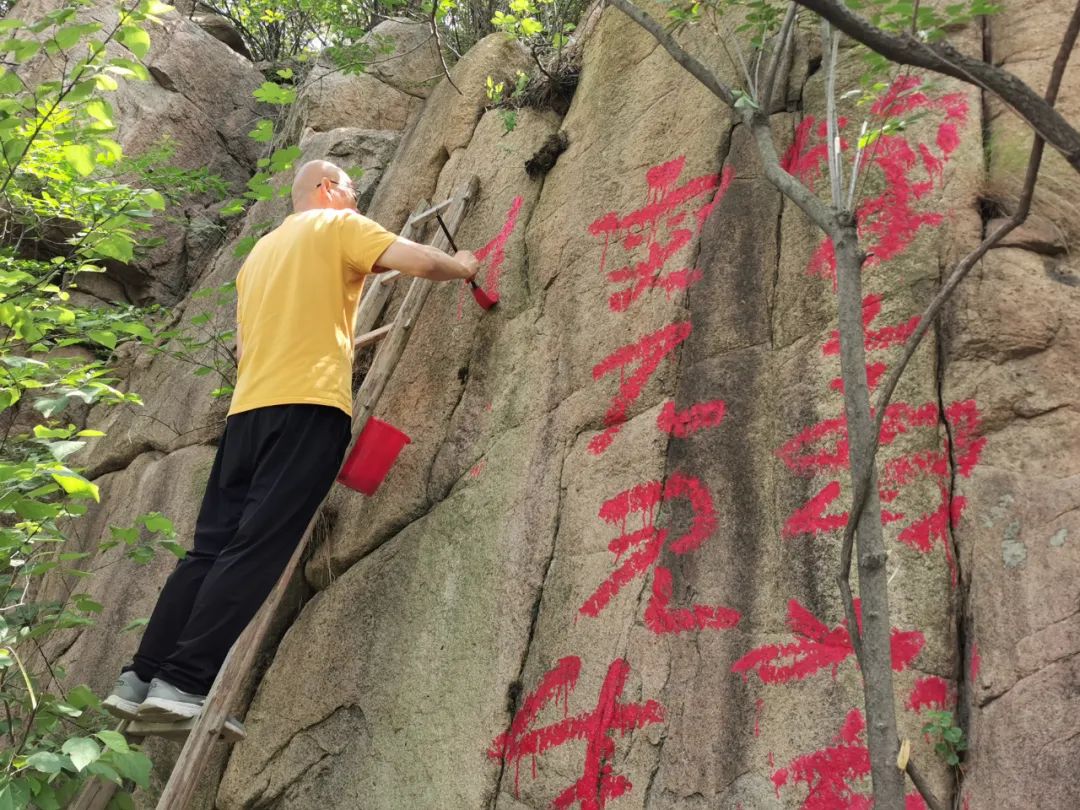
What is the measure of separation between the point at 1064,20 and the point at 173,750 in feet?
16.3

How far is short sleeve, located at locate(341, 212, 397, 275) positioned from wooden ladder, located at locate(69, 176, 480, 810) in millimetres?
735

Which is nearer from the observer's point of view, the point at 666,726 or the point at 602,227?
the point at 666,726

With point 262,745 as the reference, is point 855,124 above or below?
above

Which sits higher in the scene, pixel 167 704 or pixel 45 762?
pixel 167 704

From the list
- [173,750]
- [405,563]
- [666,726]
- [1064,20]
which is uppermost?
[1064,20]

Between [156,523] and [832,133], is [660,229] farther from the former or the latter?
[156,523]

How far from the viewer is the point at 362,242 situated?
453 cm

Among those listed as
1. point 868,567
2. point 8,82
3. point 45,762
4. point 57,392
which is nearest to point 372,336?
point 57,392

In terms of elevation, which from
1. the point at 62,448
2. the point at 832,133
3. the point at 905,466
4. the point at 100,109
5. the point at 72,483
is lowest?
the point at 72,483

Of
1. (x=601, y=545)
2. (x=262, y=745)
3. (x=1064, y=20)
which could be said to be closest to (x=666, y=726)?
(x=601, y=545)

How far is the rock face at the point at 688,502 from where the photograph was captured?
3.03 metres

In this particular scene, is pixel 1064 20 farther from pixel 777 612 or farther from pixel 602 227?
pixel 777 612

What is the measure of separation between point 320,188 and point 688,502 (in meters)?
2.58

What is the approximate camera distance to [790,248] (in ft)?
13.1
